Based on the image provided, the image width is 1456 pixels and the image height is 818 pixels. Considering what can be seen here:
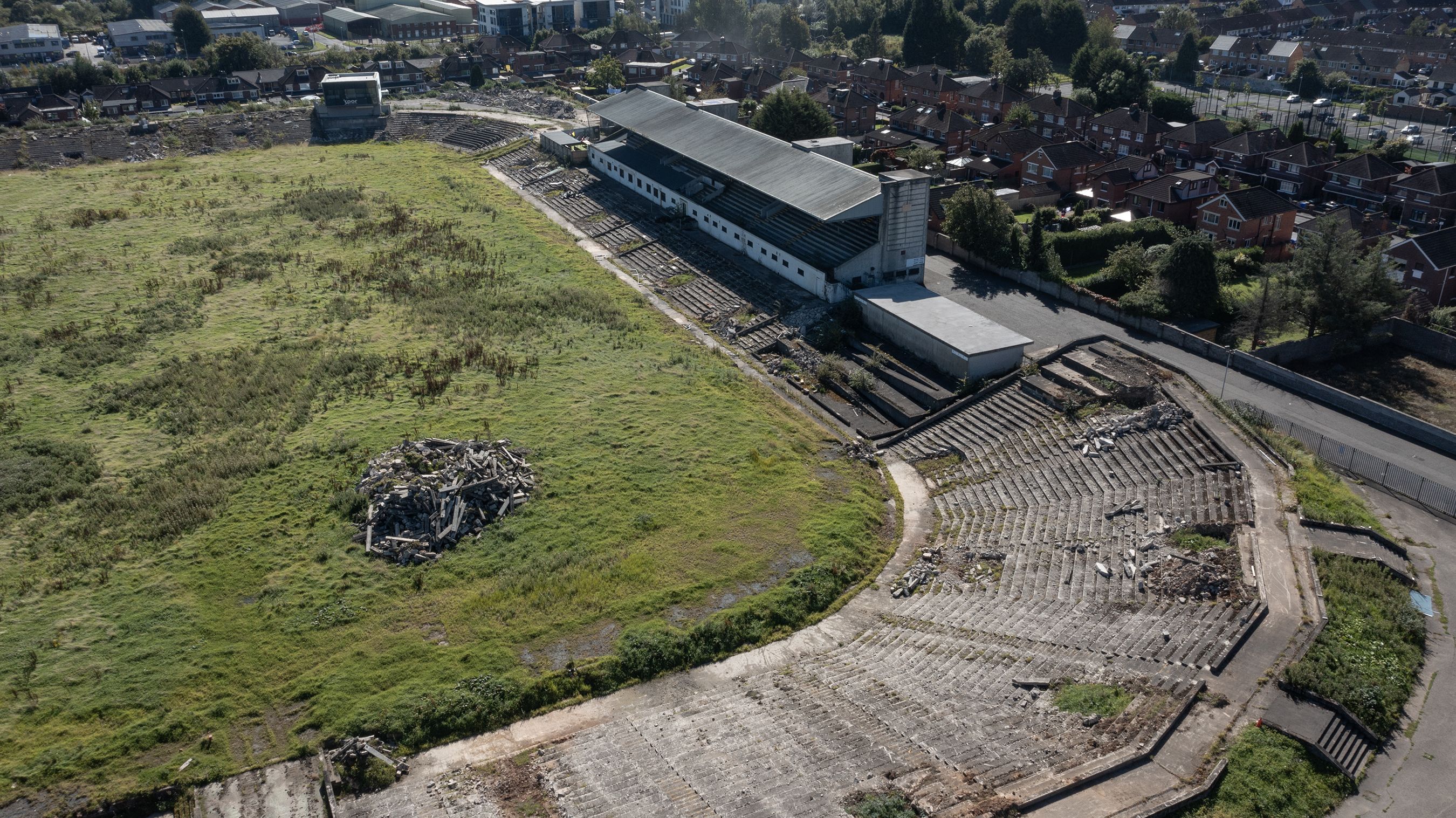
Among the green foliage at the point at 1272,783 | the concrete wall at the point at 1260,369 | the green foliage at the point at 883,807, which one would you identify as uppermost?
the concrete wall at the point at 1260,369

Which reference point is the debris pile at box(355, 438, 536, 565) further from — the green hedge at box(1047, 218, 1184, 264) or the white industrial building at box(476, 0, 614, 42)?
the white industrial building at box(476, 0, 614, 42)

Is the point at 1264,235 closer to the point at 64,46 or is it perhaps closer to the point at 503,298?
the point at 503,298

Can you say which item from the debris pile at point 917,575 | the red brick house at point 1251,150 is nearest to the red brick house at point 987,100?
the red brick house at point 1251,150

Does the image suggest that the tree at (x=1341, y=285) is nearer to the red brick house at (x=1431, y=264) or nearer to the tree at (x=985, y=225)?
the red brick house at (x=1431, y=264)

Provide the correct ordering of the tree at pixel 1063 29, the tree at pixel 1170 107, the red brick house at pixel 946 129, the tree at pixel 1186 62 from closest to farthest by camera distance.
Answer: the red brick house at pixel 946 129 < the tree at pixel 1170 107 < the tree at pixel 1186 62 < the tree at pixel 1063 29

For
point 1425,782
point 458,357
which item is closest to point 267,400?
point 458,357

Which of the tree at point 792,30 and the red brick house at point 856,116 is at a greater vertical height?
the tree at point 792,30

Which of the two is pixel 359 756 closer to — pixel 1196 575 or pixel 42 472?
pixel 42 472
